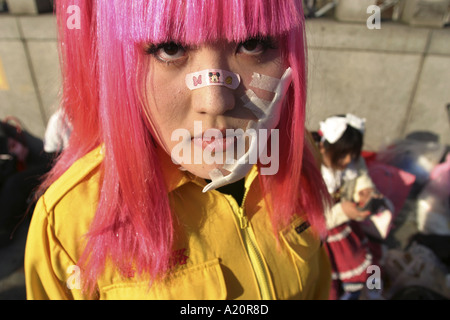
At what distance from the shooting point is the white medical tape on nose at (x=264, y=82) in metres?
0.81

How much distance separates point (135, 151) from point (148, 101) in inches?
6.2

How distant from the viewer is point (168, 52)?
2.49 feet

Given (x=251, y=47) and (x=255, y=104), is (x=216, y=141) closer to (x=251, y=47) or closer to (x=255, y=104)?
(x=255, y=104)

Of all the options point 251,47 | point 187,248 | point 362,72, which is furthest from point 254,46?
point 362,72

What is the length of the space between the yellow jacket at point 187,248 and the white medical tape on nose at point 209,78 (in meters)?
0.31

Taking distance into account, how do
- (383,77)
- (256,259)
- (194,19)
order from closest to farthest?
(194,19)
(256,259)
(383,77)

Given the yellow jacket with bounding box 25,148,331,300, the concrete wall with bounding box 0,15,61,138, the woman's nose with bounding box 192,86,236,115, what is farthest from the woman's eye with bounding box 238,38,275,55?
the concrete wall with bounding box 0,15,61,138

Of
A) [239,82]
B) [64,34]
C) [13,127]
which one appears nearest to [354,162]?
[239,82]

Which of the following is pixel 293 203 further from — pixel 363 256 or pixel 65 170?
pixel 363 256

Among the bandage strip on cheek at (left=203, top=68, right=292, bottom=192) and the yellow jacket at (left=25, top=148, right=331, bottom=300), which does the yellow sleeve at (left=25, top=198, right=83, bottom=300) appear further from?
the bandage strip on cheek at (left=203, top=68, right=292, bottom=192)

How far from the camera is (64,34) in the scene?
0.94 m

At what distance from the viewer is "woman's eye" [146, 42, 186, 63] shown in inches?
29.6

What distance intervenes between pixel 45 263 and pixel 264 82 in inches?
31.3

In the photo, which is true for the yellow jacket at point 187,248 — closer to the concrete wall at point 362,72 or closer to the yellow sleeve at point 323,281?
the yellow sleeve at point 323,281
